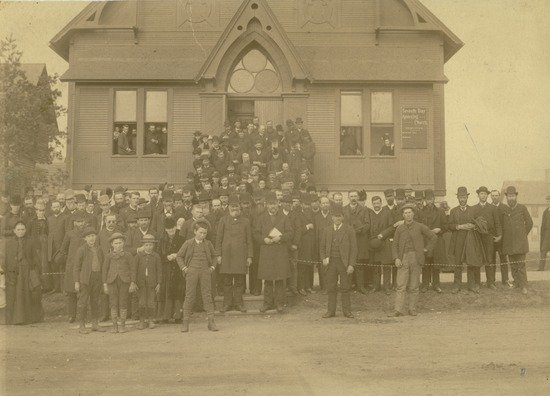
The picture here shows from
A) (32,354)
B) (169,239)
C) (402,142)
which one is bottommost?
(32,354)

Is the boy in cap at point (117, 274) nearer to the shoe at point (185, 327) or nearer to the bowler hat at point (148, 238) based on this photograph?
the bowler hat at point (148, 238)

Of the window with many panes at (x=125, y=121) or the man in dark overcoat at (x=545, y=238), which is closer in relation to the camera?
the man in dark overcoat at (x=545, y=238)

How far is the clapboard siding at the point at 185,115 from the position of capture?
2145cm

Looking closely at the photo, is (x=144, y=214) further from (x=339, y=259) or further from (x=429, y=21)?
(x=429, y=21)

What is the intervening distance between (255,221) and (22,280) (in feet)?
15.0

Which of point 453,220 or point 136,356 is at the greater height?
point 453,220

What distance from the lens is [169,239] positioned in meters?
12.8

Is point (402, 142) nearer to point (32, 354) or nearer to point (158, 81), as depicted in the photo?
point (158, 81)

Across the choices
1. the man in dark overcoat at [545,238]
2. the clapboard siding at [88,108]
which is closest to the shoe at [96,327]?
the clapboard siding at [88,108]

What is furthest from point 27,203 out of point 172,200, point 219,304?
point 219,304

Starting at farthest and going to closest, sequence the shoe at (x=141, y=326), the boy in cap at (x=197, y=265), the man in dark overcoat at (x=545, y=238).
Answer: the man in dark overcoat at (x=545, y=238) < the shoe at (x=141, y=326) < the boy in cap at (x=197, y=265)

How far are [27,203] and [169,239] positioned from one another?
15.1ft

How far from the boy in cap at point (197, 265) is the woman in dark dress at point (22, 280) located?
304cm

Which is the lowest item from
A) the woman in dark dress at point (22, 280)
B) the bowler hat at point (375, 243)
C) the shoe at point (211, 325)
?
the shoe at point (211, 325)
